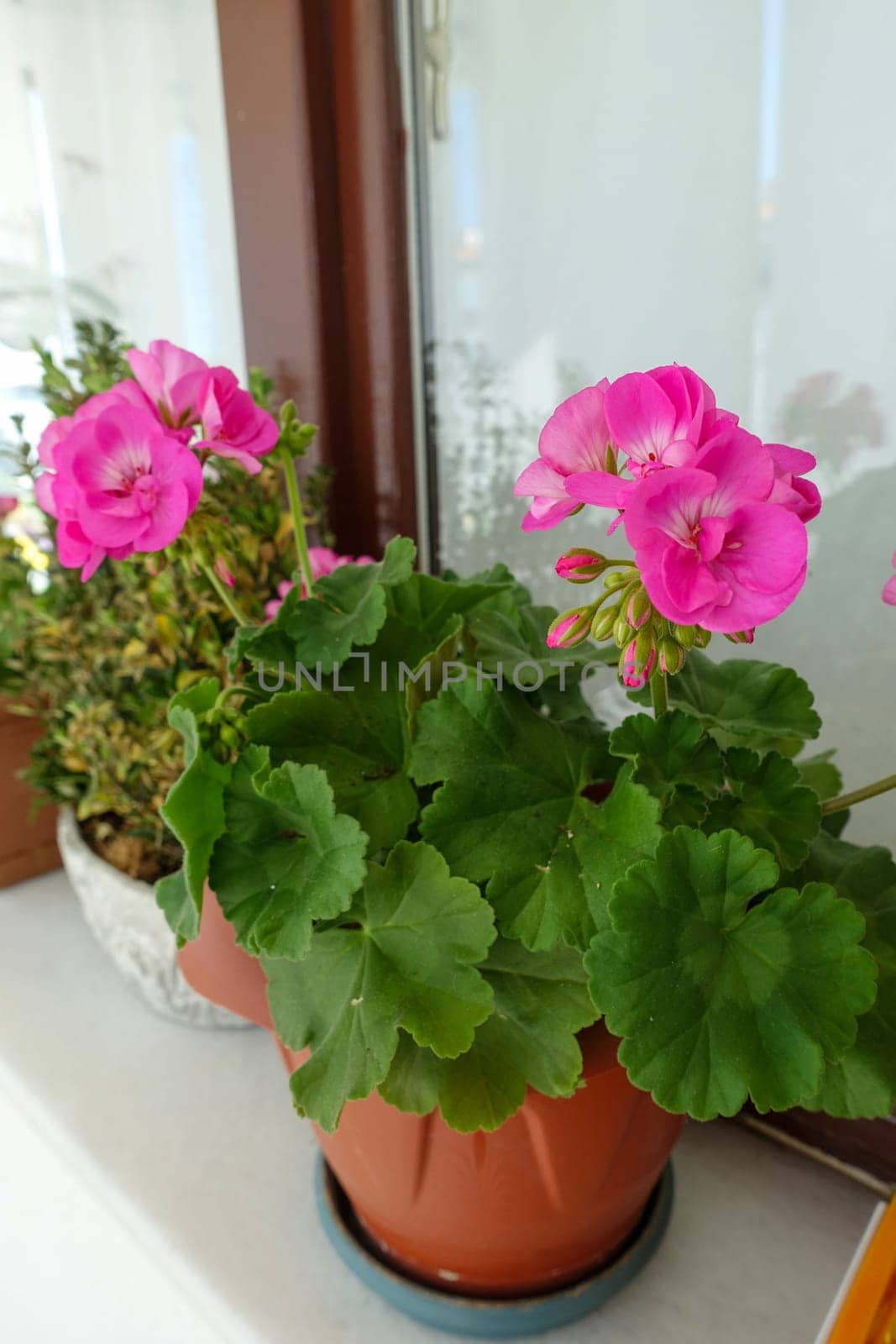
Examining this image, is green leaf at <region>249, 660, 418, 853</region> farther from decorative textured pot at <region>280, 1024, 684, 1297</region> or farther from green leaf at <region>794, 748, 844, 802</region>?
green leaf at <region>794, 748, 844, 802</region>

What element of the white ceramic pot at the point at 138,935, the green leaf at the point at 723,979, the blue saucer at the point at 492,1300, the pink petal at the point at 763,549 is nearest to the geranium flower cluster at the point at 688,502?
the pink petal at the point at 763,549

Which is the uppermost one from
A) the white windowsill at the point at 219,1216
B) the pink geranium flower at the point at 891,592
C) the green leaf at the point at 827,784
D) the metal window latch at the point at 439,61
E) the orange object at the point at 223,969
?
the metal window latch at the point at 439,61

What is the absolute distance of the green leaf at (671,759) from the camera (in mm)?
511

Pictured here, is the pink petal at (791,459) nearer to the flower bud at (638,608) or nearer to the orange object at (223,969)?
the flower bud at (638,608)

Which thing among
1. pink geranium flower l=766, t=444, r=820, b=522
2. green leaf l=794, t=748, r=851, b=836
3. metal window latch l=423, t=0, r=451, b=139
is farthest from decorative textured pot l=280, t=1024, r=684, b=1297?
metal window latch l=423, t=0, r=451, b=139

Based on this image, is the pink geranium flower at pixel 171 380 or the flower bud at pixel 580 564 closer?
the flower bud at pixel 580 564

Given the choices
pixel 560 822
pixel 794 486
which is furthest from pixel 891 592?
pixel 560 822

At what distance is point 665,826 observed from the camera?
0.51 metres

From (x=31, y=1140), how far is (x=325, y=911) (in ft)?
1.81

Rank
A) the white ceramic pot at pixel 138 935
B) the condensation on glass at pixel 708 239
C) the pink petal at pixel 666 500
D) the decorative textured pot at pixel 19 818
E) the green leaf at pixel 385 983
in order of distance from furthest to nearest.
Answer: the decorative textured pot at pixel 19 818
the white ceramic pot at pixel 138 935
the condensation on glass at pixel 708 239
the green leaf at pixel 385 983
the pink petal at pixel 666 500

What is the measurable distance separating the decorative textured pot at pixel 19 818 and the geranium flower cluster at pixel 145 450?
58 cm

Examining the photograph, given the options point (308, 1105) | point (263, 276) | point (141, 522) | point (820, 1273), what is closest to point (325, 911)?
point (308, 1105)

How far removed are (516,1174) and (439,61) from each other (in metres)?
0.95

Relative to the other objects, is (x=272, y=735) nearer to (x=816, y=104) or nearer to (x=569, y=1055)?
(x=569, y=1055)
